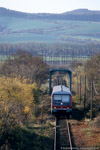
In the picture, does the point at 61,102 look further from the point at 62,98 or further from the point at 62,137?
the point at 62,137

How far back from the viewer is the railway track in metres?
17.0

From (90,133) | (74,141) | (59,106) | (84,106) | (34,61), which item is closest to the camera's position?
(74,141)

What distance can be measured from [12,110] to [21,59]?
3643 centimetres

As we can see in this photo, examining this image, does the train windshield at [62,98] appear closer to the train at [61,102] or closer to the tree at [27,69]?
the train at [61,102]

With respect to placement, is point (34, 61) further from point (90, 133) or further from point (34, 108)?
point (90, 133)

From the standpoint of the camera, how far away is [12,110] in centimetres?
1869

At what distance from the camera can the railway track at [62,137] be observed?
17.0m

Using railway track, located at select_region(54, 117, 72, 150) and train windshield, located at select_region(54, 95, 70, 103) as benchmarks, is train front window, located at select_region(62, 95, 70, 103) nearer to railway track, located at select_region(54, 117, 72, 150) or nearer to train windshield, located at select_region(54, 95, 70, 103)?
train windshield, located at select_region(54, 95, 70, 103)

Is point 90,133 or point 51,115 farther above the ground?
point 90,133

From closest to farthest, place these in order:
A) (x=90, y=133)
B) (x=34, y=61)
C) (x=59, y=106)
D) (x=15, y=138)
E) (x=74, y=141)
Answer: (x=15, y=138) → (x=74, y=141) → (x=90, y=133) → (x=59, y=106) → (x=34, y=61)

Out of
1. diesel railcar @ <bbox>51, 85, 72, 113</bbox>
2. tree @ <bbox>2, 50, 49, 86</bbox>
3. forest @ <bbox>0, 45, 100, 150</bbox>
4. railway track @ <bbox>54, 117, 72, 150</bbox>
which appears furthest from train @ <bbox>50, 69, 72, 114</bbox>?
tree @ <bbox>2, 50, 49, 86</bbox>

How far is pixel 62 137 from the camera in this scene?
19297 millimetres

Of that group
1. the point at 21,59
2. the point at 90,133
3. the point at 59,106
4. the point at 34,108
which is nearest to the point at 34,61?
the point at 21,59

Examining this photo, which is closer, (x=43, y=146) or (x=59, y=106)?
(x=43, y=146)
